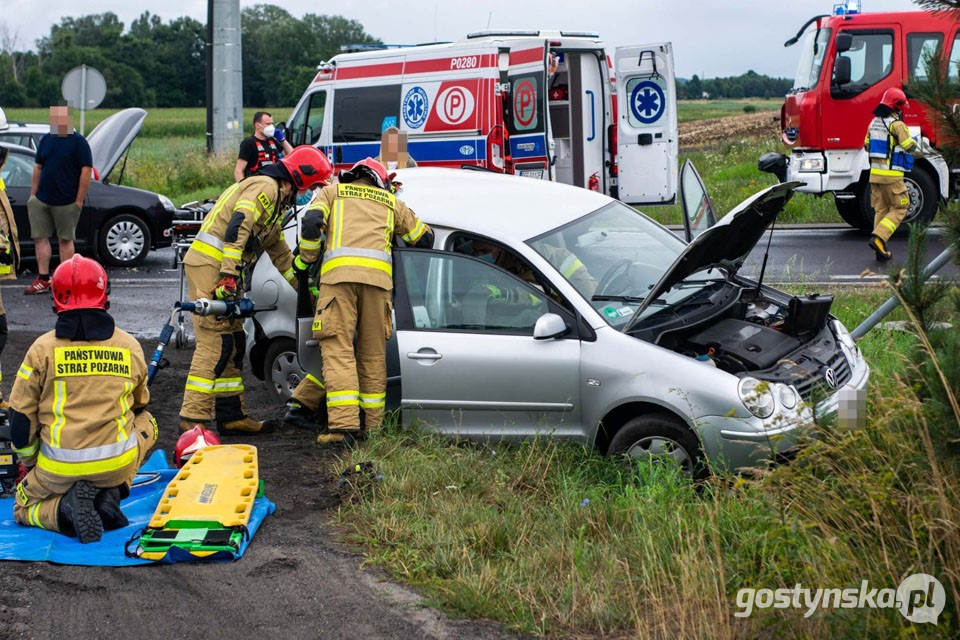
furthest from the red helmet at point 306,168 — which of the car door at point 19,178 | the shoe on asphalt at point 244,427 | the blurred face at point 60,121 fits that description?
the car door at point 19,178

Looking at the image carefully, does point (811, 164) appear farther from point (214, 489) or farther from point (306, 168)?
point (214, 489)

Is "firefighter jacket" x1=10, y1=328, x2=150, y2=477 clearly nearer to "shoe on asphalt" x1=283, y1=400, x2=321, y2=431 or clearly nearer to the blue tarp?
the blue tarp

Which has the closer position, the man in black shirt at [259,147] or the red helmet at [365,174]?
the red helmet at [365,174]

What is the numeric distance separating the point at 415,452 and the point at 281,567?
1.37 metres

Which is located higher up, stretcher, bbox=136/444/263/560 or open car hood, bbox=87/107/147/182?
open car hood, bbox=87/107/147/182

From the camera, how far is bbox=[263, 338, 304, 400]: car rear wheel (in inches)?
299

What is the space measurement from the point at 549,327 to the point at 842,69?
1052cm

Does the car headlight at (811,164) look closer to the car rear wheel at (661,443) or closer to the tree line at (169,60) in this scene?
the car rear wheel at (661,443)

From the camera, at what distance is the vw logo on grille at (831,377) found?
5.82 m

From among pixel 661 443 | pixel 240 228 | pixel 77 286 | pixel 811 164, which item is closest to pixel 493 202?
pixel 240 228

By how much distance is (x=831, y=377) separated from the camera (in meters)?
5.91

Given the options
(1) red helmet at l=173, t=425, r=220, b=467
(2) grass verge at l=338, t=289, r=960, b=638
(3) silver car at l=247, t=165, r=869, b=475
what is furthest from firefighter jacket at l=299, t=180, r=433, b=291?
(2) grass verge at l=338, t=289, r=960, b=638

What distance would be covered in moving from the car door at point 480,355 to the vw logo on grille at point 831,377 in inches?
49.3

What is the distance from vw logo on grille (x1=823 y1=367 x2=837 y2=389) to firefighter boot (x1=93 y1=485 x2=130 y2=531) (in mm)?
3504
